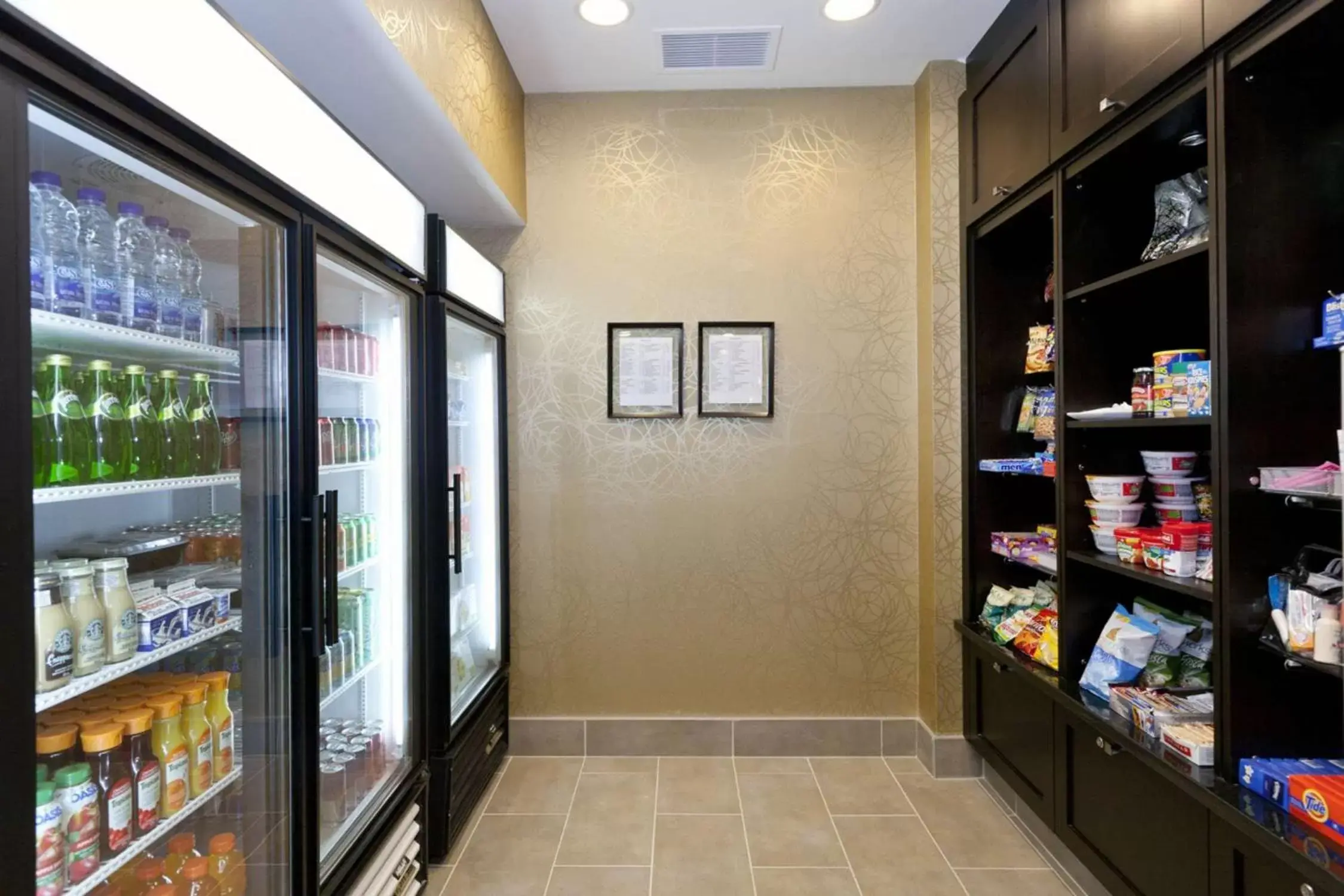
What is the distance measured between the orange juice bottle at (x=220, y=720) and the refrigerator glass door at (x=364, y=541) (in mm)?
301

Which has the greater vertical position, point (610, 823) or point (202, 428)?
point (202, 428)

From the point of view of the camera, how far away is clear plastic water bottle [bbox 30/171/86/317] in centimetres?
100

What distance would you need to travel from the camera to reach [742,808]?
2521mm

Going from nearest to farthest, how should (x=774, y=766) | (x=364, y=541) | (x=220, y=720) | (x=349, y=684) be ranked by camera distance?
(x=220, y=720)
(x=349, y=684)
(x=364, y=541)
(x=774, y=766)

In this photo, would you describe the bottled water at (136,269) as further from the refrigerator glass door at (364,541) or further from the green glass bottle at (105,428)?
the refrigerator glass door at (364,541)

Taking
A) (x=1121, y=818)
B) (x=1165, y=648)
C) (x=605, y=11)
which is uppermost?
(x=605, y=11)

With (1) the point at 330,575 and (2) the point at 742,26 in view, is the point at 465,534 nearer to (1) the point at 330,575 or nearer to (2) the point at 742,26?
(1) the point at 330,575

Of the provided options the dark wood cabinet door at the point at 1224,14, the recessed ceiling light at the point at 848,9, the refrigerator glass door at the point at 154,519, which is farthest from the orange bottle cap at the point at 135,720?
the recessed ceiling light at the point at 848,9

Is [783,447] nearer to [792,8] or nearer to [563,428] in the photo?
[563,428]

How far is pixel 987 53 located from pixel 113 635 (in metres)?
3.07

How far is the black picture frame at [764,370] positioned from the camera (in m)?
2.91

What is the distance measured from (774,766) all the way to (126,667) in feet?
7.84

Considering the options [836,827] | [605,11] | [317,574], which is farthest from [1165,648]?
[605,11]

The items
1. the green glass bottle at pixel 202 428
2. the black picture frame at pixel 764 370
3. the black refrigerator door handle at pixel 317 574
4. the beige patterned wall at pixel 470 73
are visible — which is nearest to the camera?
the green glass bottle at pixel 202 428
